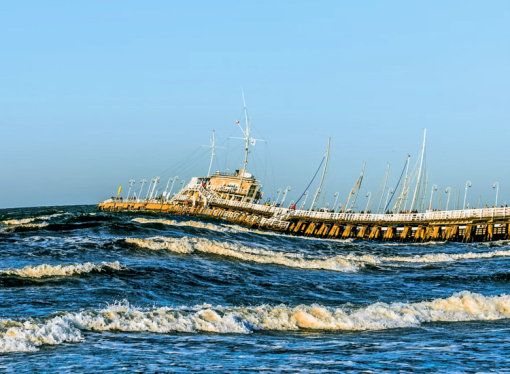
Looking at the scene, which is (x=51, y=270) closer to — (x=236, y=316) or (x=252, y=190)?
(x=236, y=316)

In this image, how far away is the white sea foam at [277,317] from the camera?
13125 millimetres

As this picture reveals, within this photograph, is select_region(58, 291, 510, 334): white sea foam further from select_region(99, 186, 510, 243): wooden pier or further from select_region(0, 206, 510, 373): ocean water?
select_region(99, 186, 510, 243): wooden pier

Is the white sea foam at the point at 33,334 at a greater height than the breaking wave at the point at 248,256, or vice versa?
the breaking wave at the point at 248,256

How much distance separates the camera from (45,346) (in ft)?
36.2

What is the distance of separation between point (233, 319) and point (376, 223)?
50855 mm

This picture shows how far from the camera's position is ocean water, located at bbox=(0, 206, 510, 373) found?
10.3 meters

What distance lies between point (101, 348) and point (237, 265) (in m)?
16.6

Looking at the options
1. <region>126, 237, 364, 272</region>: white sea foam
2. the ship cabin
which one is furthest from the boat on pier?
<region>126, 237, 364, 272</region>: white sea foam

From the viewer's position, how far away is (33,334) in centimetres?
1138

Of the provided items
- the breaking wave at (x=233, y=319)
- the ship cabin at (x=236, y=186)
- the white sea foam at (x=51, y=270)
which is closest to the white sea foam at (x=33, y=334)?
the breaking wave at (x=233, y=319)

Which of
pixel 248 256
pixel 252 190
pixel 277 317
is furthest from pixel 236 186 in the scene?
pixel 277 317

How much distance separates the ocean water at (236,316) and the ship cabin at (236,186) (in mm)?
69444

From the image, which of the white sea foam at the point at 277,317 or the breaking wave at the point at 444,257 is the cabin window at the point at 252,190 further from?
the white sea foam at the point at 277,317

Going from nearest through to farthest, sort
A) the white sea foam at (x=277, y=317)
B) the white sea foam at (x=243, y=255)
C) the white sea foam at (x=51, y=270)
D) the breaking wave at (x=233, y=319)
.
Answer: the breaking wave at (x=233, y=319)
the white sea foam at (x=277, y=317)
the white sea foam at (x=51, y=270)
the white sea foam at (x=243, y=255)
